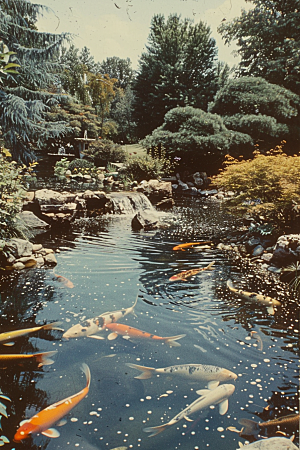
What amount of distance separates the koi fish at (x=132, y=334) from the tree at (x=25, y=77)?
9349mm

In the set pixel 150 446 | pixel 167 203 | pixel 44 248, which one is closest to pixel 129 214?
pixel 167 203

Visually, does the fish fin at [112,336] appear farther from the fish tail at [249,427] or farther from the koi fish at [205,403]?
the fish tail at [249,427]

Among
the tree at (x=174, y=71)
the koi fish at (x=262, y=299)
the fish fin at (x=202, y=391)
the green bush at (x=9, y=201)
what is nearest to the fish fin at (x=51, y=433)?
the fish fin at (x=202, y=391)

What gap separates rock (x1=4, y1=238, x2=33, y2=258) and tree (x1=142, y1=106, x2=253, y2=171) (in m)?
9.36

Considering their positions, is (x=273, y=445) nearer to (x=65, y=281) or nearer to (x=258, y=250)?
(x=65, y=281)

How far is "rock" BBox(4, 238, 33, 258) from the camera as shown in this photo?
4734 millimetres

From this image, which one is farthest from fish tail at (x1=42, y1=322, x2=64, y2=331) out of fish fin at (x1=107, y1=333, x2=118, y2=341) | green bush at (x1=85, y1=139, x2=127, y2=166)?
green bush at (x1=85, y1=139, x2=127, y2=166)

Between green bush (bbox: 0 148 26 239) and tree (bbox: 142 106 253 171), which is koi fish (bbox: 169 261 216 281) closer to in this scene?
green bush (bbox: 0 148 26 239)

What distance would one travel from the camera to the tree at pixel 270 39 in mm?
10188

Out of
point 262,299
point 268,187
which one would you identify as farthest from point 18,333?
point 268,187

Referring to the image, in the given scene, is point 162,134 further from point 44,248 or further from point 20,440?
point 20,440

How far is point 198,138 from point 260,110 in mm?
3523

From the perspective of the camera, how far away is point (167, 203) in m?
10.3

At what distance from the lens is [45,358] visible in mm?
2811
